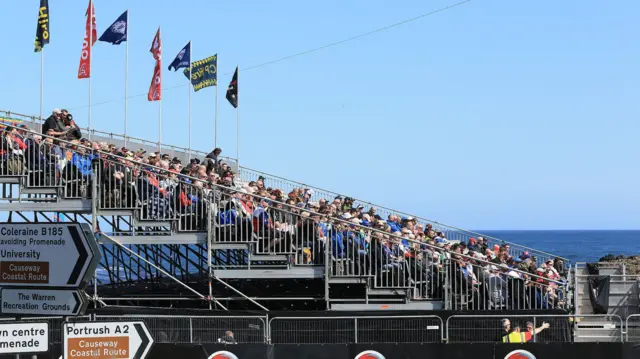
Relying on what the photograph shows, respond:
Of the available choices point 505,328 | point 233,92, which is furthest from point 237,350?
point 233,92

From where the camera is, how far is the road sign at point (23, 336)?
11.0 m

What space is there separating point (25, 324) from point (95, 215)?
10.7m

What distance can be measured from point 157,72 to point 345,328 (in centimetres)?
1536

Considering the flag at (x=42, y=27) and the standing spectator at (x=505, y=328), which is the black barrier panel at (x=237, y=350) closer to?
the standing spectator at (x=505, y=328)

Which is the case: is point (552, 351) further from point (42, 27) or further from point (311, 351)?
point (42, 27)

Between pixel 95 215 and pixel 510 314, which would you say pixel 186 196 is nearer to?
pixel 95 215

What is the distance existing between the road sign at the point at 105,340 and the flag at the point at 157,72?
2110cm

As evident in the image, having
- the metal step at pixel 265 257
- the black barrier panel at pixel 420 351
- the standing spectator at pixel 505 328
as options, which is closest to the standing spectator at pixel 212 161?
the metal step at pixel 265 257

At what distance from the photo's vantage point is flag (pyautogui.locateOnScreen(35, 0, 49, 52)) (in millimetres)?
28359

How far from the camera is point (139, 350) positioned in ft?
37.4

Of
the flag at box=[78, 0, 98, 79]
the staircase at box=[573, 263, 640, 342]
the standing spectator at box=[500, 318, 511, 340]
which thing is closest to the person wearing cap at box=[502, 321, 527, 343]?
the standing spectator at box=[500, 318, 511, 340]

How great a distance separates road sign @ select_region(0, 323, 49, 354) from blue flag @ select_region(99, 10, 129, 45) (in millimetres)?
20317

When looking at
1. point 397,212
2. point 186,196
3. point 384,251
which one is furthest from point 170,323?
point 397,212

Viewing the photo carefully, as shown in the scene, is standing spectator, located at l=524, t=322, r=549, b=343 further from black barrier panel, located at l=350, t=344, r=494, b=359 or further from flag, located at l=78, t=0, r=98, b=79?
flag, located at l=78, t=0, r=98, b=79
